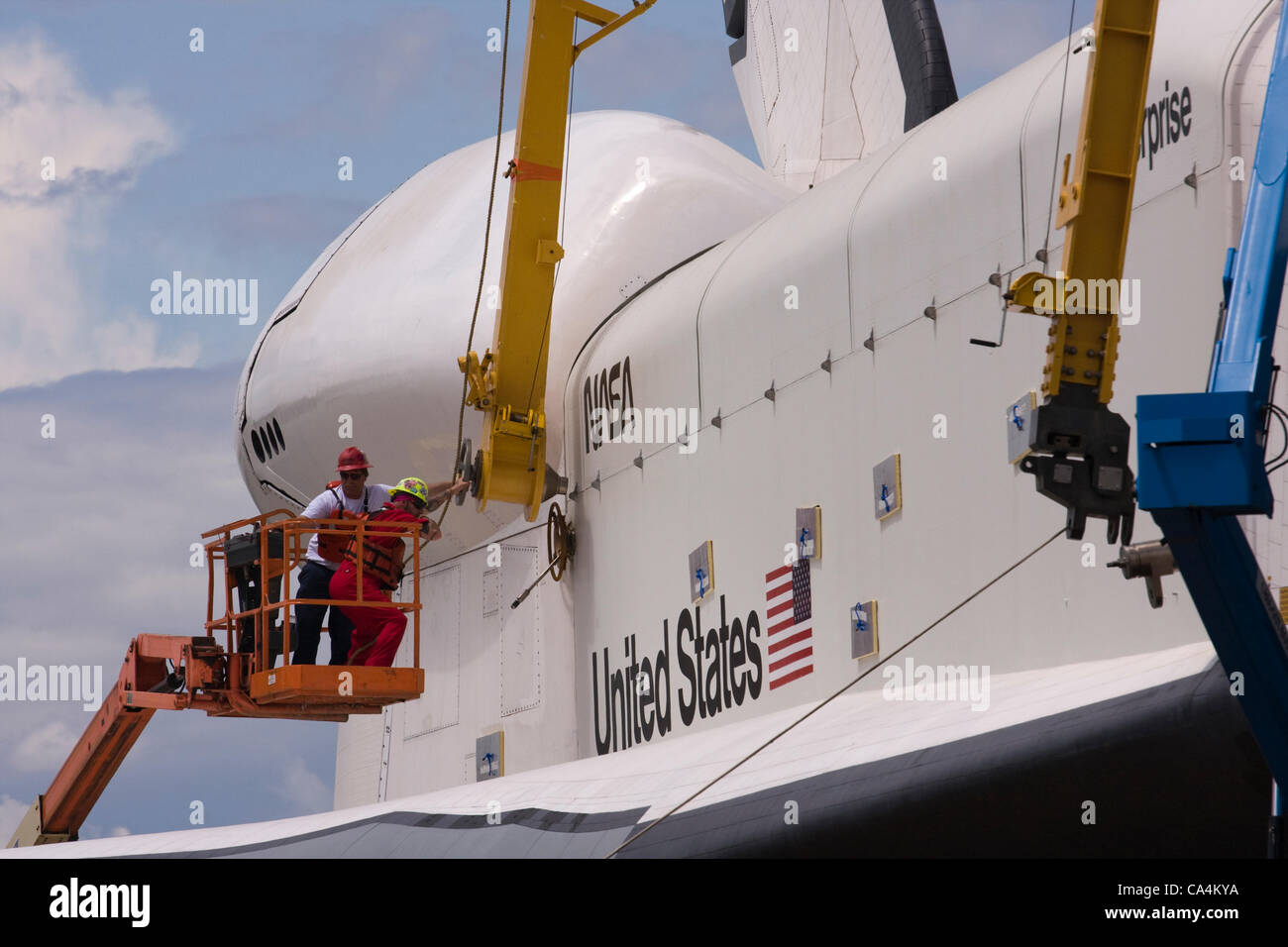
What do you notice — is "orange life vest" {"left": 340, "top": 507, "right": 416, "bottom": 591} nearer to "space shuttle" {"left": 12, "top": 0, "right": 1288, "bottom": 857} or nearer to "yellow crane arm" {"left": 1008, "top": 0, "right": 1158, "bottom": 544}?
"space shuttle" {"left": 12, "top": 0, "right": 1288, "bottom": 857}

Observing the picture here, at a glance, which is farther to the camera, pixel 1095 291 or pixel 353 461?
pixel 353 461

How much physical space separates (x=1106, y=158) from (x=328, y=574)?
5.30 meters

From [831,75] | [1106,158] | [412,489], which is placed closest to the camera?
[1106,158]

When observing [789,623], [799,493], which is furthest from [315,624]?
[799,493]

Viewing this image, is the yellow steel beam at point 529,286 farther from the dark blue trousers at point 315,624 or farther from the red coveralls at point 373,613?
the dark blue trousers at point 315,624

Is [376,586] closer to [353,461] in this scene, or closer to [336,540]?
[336,540]

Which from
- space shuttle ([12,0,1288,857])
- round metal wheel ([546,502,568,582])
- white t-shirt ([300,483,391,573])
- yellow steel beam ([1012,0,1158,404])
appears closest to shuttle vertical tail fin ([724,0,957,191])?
space shuttle ([12,0,1288,857])

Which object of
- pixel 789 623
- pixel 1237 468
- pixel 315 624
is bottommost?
pixel 1237 468

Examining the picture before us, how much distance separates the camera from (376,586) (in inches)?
376

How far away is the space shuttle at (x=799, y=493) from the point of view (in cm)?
600

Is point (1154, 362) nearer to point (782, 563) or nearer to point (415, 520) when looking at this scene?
point (782, 563)

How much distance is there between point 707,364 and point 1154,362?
130 inches

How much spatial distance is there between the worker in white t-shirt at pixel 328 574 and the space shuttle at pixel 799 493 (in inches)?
38.7

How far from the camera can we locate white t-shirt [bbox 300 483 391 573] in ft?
31.3
